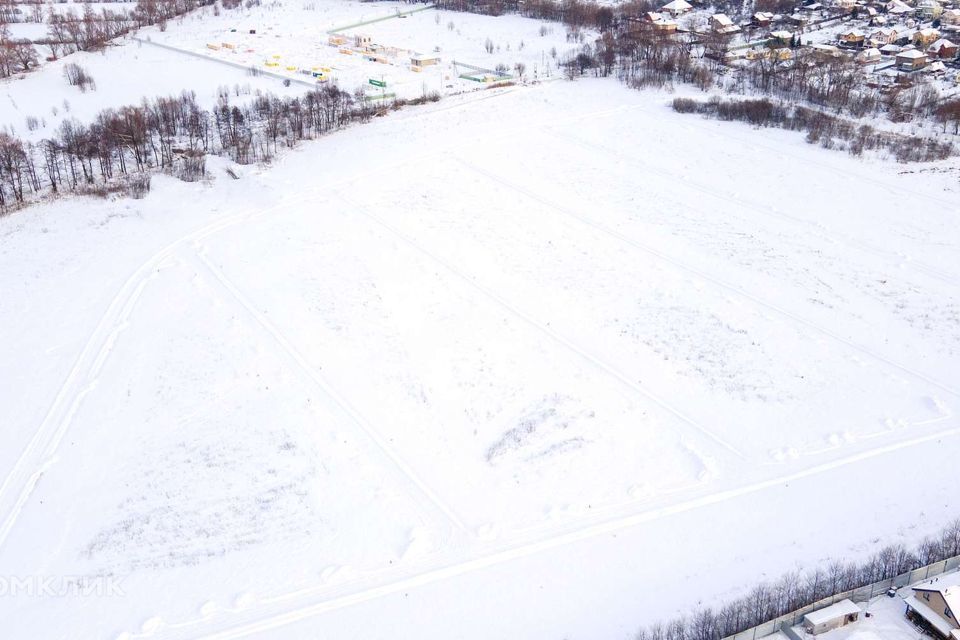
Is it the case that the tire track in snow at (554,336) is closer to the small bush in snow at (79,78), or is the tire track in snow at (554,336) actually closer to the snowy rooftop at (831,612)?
the snowy rooftop at (831,612)

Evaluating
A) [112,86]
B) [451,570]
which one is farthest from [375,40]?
[451,570]

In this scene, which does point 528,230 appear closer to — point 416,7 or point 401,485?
point 401,485

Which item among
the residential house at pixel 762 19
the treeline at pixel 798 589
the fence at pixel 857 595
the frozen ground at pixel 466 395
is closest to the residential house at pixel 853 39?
the residential house at pixel 762 19

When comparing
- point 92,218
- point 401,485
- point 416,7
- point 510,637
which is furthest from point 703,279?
point 416,7

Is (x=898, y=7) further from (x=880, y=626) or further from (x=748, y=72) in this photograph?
(x=880, y=626)

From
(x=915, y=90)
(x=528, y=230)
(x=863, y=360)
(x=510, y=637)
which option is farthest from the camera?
(x=915, y=90)

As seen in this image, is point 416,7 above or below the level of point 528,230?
above
